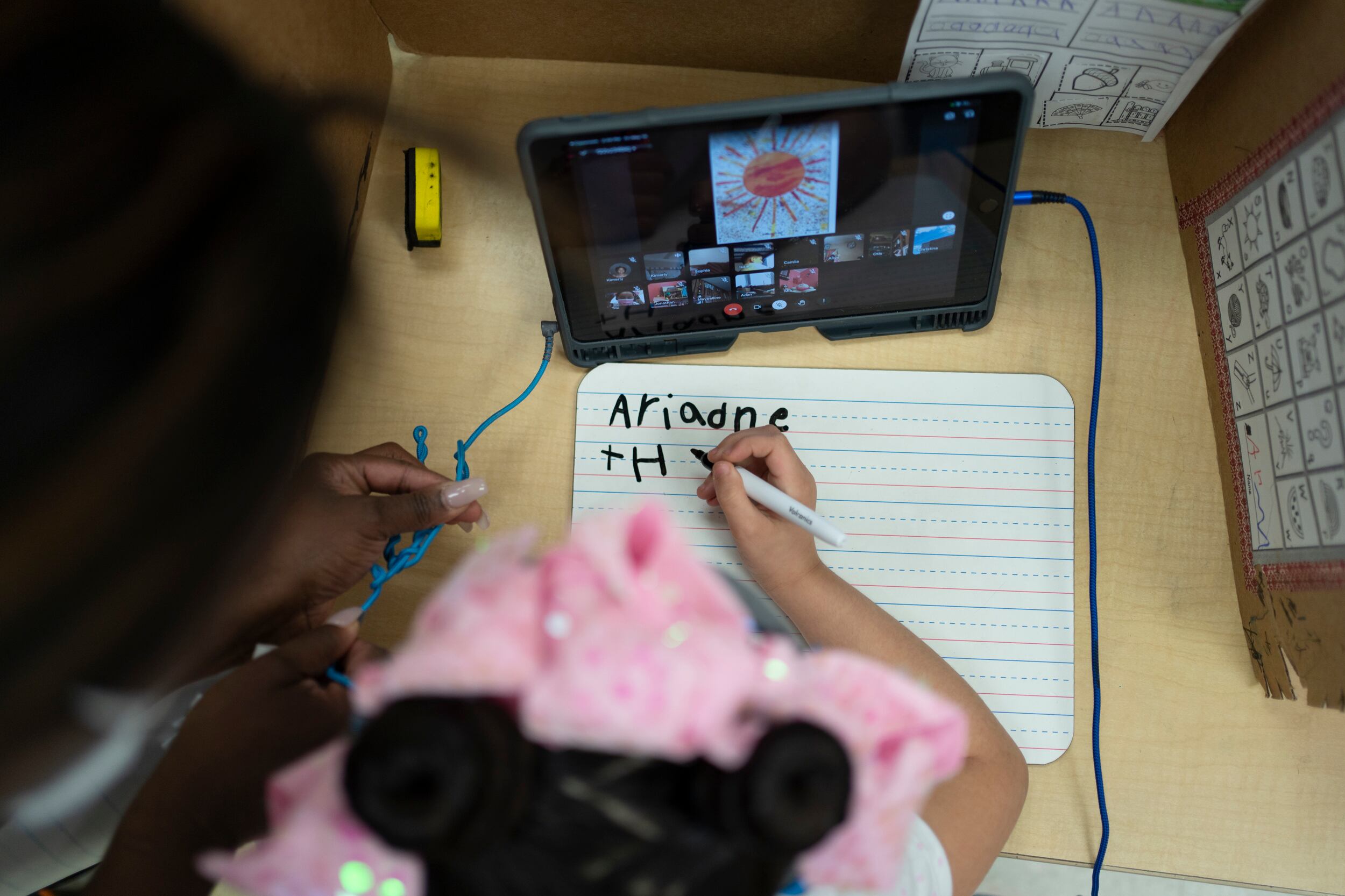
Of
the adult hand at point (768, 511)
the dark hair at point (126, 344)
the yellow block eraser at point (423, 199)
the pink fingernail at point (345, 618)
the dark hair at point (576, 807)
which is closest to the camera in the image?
the dark hair at point (576, 807)

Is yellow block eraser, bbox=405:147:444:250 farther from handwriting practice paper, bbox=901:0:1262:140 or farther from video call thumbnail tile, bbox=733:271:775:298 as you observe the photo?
handwriting practice paper, bbox=901:0:1262:140

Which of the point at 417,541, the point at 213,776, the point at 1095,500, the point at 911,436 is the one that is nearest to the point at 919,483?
the point at 911,436

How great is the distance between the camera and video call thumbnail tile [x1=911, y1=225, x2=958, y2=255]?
60 cm

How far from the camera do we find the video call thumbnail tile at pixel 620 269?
603 mm

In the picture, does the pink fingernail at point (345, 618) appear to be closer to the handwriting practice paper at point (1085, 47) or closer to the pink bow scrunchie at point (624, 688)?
the pink bow scrunchie at point (624, 688)

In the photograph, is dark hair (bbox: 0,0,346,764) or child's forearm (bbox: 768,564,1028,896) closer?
dark hair (bbox: 0,0,346,764)

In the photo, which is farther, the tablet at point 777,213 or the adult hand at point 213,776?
the tablet at point 777,213

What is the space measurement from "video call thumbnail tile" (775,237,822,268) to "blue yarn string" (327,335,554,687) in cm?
21

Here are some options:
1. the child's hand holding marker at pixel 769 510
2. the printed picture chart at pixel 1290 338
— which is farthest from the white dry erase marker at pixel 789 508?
the printed picture chart at pixel 1290 338

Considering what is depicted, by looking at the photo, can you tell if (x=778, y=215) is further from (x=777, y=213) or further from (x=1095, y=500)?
(x=1095, y=500)

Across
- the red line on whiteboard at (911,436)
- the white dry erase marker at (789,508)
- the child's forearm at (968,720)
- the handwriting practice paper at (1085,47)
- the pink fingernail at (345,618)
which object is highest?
the handwriting practice paper at (1085,47)

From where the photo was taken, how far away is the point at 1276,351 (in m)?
0.59

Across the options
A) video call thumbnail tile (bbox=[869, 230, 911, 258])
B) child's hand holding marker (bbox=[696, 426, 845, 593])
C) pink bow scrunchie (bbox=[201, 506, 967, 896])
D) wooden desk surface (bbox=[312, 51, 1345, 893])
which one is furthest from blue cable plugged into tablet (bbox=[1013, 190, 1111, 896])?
pink bow scrunchie (bbox=[201, 506, 967, 896])

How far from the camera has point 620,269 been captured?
0.61 meters
